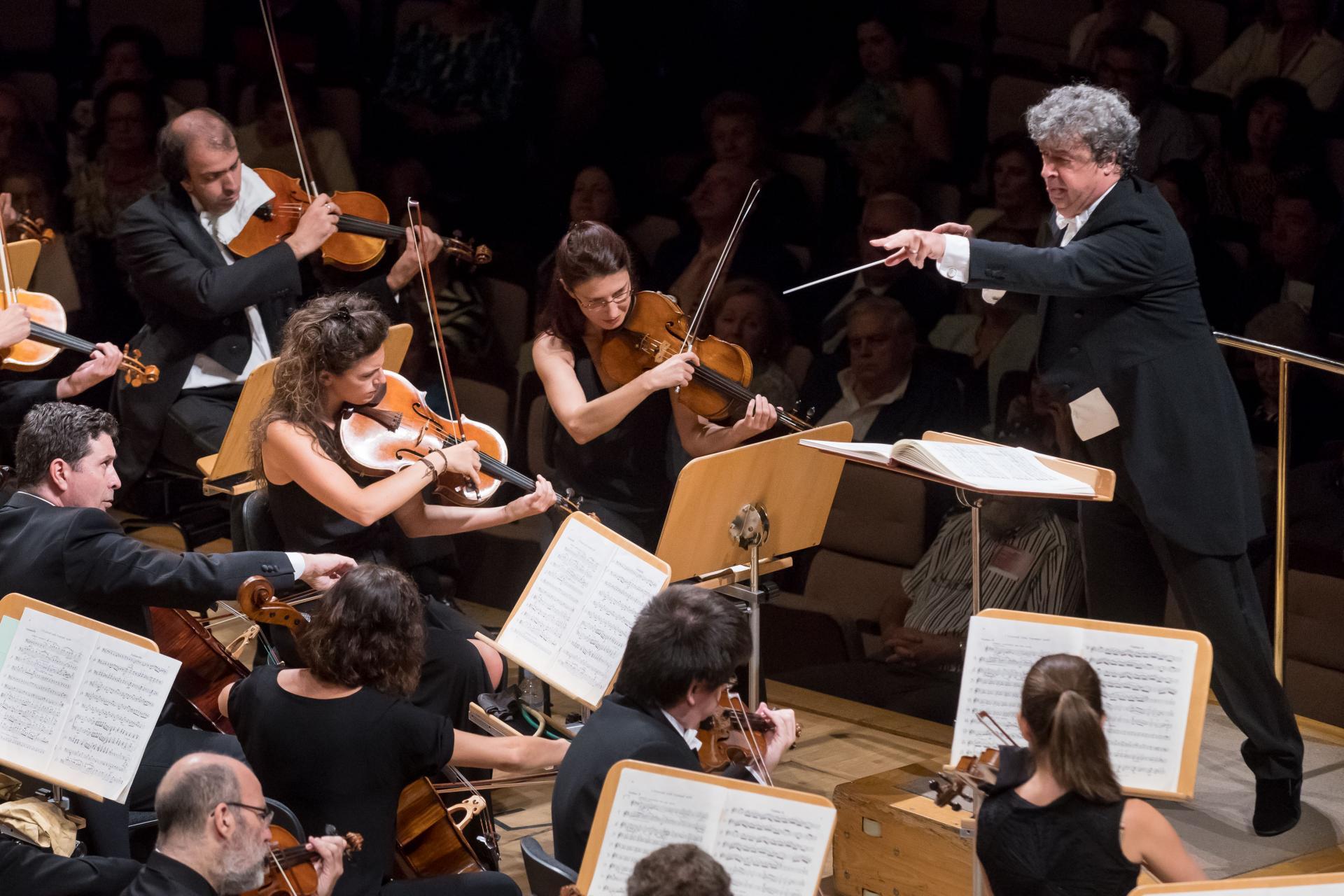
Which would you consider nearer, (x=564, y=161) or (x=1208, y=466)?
(x=1208, y=466)

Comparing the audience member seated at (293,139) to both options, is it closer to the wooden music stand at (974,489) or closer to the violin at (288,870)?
the wooden music stand at (974,489)

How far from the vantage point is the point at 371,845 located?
109 inches

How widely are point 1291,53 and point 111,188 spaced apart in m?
4.23

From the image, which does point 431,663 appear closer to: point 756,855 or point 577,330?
point 577,330

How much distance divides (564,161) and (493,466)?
179cm

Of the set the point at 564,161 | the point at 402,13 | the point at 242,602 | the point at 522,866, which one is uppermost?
the point at 402,13

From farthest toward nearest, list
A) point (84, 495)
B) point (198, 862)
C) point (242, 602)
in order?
1. point (84, 495)
2. point (242, 602)
3. point (198, 862)

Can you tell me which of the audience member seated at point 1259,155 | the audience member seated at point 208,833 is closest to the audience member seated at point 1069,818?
the audience member seated at point 208,833

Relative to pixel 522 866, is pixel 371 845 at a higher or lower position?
higher

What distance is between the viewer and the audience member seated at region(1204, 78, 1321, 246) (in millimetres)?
3979

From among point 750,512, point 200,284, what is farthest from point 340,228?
point 750,512

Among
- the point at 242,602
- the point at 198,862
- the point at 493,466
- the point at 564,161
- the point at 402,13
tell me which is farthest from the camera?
the point at 402,13

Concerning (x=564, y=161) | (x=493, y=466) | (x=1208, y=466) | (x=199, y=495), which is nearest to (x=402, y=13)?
(x=564, y=161)

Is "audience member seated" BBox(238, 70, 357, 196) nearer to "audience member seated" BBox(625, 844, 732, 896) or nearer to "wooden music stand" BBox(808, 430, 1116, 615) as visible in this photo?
"wooden music stand" BBox(808, 430, 1116, 615)
